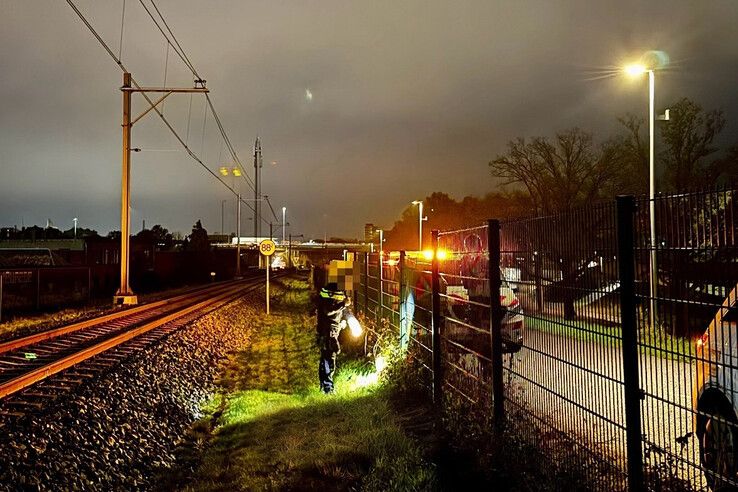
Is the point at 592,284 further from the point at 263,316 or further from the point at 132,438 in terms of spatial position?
the point at 263,316

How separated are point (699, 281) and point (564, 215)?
1.35 meters

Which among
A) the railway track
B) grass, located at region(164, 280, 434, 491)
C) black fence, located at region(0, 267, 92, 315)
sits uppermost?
black fence, located at region(0, 267, 92, 315)

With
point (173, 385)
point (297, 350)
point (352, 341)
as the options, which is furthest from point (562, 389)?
point (297, 350)

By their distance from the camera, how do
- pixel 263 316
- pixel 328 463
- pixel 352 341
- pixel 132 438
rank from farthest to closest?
pixel 263 316, pixel 352 341, pixel 132 438, pixel 328 463

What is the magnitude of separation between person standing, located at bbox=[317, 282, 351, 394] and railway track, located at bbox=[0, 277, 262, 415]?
11.7 feet

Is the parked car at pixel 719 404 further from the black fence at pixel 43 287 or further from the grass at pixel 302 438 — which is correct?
the black fence at pixel 43 287

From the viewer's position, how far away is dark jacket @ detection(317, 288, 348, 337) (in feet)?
32.2

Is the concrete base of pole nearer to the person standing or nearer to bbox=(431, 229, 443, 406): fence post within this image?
the person standing

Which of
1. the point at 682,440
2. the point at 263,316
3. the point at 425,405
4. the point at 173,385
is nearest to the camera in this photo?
the point at 682,440

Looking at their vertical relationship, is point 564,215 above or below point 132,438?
above

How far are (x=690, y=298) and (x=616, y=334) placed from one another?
635 mm

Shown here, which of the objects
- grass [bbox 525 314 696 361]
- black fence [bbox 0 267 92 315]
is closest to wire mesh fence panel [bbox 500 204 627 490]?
grass [bbox 525 314 696 361]

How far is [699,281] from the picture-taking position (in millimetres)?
3316

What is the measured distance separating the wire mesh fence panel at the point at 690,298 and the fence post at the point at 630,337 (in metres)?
0.05
